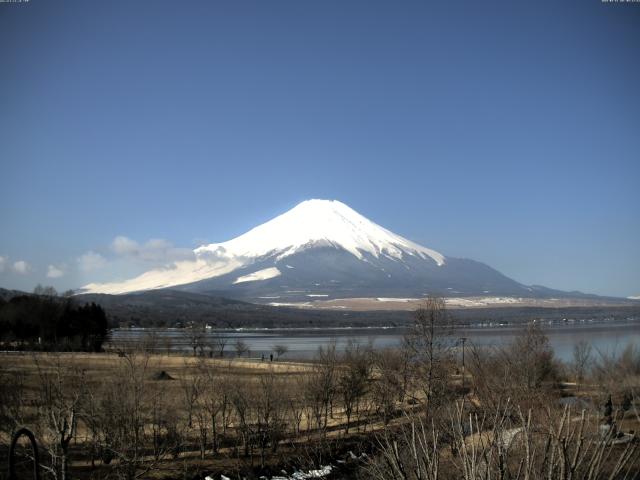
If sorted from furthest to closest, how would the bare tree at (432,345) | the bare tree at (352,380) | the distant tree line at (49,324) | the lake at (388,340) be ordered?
the distant tree line at (49,324), the lake at (388,340), the bare tree at (352,380), the bare tree at (432,345)

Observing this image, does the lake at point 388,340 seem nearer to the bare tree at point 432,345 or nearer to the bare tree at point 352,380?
the bare tree at point 352,380

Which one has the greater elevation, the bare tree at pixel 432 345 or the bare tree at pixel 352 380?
the bare tree at pixel 432 345

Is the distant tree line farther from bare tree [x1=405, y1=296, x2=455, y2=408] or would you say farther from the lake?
bare tree [x1=405, y1=296, x2=455, y2=408]

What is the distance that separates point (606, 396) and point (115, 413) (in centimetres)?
2230

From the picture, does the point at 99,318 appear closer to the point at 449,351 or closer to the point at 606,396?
the point at 449,351

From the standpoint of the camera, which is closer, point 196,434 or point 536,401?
point 536,401

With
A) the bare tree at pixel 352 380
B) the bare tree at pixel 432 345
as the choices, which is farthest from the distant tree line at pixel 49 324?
the bare tree at pixel 432 345

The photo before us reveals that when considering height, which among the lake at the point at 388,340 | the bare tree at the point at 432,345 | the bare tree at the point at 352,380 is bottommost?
the lake at the point at 388,340

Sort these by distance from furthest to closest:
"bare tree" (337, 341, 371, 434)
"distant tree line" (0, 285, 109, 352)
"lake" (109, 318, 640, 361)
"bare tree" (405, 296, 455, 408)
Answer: "distant tree line" (0, 285, 109, 352) < "lake" (109, 318, 640, 361) < "bare tree" (337, 341, 371, 434) < "bare tree" (405, 296, 455, 408)

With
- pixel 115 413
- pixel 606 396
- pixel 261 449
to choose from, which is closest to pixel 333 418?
pixel 261 449

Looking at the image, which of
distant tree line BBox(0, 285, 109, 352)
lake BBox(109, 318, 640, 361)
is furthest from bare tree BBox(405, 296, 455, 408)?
distant tree line BBox(0, 285, 109, 352)

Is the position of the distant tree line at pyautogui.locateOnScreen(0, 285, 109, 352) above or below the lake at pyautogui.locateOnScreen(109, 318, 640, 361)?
above

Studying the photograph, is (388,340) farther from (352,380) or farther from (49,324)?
(352,380)

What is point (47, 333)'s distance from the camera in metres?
78.5
